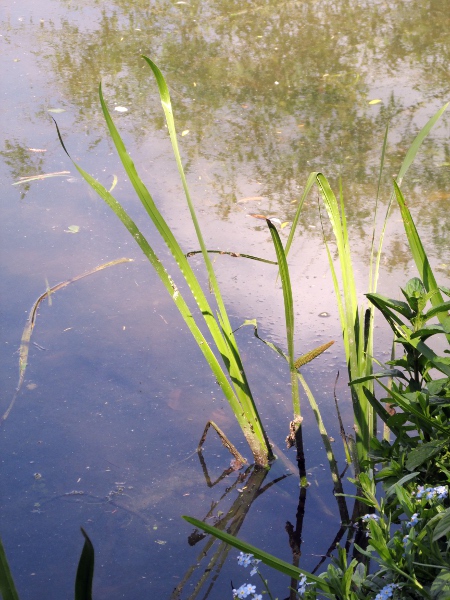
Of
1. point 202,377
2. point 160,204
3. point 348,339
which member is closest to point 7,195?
point 160,204

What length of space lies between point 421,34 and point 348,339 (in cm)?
335

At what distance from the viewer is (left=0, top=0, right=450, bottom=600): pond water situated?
195 cm

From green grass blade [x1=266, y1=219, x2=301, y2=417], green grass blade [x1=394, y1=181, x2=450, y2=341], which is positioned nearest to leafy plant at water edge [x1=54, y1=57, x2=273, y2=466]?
green grass blade [x1=266, y1=219, x2=301, y2=417]

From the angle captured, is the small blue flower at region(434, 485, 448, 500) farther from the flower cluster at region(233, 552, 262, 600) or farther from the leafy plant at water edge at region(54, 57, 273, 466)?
the leafy plant at water edge at region(54, 57, 273, 466)

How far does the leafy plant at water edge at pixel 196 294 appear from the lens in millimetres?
1789

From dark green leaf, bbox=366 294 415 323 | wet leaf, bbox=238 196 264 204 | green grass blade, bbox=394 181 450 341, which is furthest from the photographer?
wet leaf, bbox=238 196 264 204

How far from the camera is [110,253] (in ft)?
9.68

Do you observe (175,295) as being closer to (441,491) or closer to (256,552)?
(256,552)

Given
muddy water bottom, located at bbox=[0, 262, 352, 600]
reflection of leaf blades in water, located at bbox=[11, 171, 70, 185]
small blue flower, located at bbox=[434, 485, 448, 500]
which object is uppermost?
reflection of leaf blades in water, located at bbox=[11, 171, 70, 185]

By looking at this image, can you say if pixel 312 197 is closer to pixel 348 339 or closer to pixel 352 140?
pixel 352 140

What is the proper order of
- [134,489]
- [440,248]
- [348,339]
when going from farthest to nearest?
[440,248] → [134,489] → [348,339]

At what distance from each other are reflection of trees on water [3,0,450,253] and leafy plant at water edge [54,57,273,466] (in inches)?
47.8

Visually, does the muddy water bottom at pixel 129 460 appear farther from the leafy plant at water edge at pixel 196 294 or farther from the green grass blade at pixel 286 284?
the green grass blade at pixel 286 284

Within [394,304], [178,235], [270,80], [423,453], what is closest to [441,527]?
[423,453]
